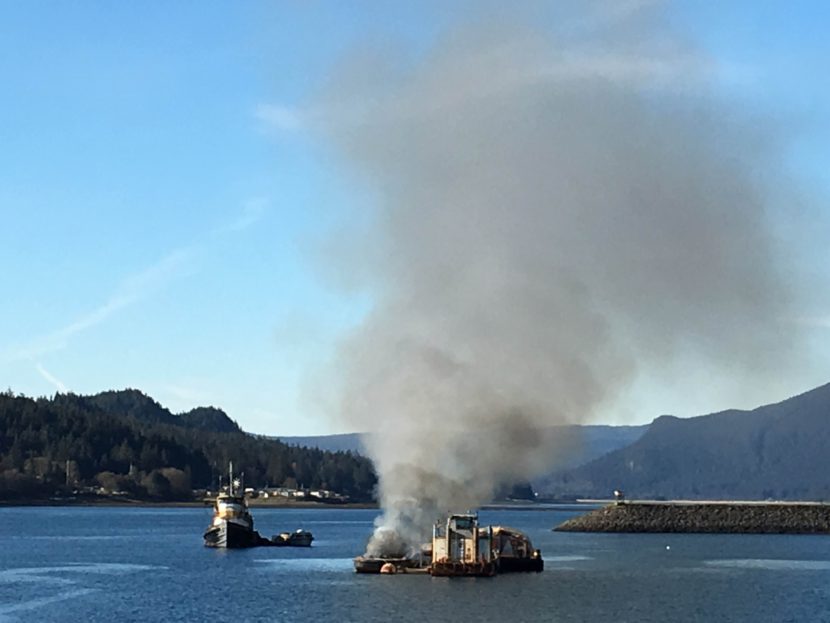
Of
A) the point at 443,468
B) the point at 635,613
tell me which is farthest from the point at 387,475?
the point at 635,613

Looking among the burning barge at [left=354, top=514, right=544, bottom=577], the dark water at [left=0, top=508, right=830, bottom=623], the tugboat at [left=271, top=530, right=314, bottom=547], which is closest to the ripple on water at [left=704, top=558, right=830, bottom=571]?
the dark water at [left=0, top=508, right=830, bottom=623]

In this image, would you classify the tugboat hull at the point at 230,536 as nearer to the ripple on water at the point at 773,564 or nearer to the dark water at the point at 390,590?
the dark water at the point at 390,590

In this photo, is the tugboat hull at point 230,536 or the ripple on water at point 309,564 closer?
the ripple on water at point 309,564

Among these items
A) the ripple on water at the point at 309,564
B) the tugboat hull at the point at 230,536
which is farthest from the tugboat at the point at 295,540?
the ripple on water at the point at 309,564

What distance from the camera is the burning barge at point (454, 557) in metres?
123

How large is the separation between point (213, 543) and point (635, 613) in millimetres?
96907

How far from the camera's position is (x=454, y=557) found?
408ft

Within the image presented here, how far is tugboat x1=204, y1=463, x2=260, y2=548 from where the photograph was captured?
616 feet

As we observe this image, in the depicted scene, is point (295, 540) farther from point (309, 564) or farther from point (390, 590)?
point (390, 590)

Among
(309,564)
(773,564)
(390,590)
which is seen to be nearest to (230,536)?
(309,564)

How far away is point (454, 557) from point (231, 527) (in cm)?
6907

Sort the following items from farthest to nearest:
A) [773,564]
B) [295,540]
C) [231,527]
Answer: [295,540] → [231,527] → [773,564]

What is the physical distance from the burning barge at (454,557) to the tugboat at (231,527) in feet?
189

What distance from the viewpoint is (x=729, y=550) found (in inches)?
7638
